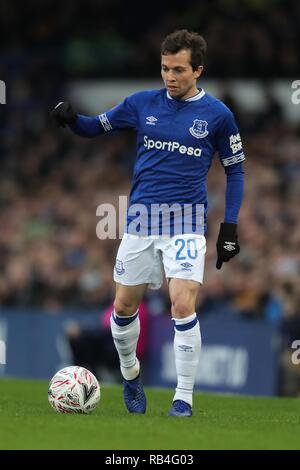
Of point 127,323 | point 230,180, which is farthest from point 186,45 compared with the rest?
point 127,323

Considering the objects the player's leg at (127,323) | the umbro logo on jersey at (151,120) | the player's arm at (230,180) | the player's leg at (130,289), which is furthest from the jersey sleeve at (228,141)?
the player's leg at (127,323)

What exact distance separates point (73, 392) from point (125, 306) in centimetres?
73

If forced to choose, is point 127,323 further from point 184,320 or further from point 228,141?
point 228,141

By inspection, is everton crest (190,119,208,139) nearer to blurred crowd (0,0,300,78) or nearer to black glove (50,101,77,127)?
black glove (50,101,77,127)

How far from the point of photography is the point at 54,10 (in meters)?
26.0

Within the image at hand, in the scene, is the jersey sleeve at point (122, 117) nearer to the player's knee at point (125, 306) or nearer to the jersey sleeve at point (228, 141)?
the jersey sleeve at point (228, 141)

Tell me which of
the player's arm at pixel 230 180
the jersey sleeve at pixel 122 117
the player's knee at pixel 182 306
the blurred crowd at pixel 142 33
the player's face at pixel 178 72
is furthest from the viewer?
the blurred crowd at pixel 142 33

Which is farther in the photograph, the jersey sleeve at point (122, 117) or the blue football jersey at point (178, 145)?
the jersey sleeve at point (122, 117)

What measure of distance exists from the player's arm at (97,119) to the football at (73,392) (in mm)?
1783

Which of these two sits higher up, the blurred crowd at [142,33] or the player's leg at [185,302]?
the blurred crowd at [142,33]

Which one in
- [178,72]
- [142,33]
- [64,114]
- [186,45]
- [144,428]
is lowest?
[144,428]

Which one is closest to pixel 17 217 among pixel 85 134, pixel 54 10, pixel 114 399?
pixel 54 10

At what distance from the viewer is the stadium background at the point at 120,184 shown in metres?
16.5

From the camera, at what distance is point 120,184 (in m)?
22.3
